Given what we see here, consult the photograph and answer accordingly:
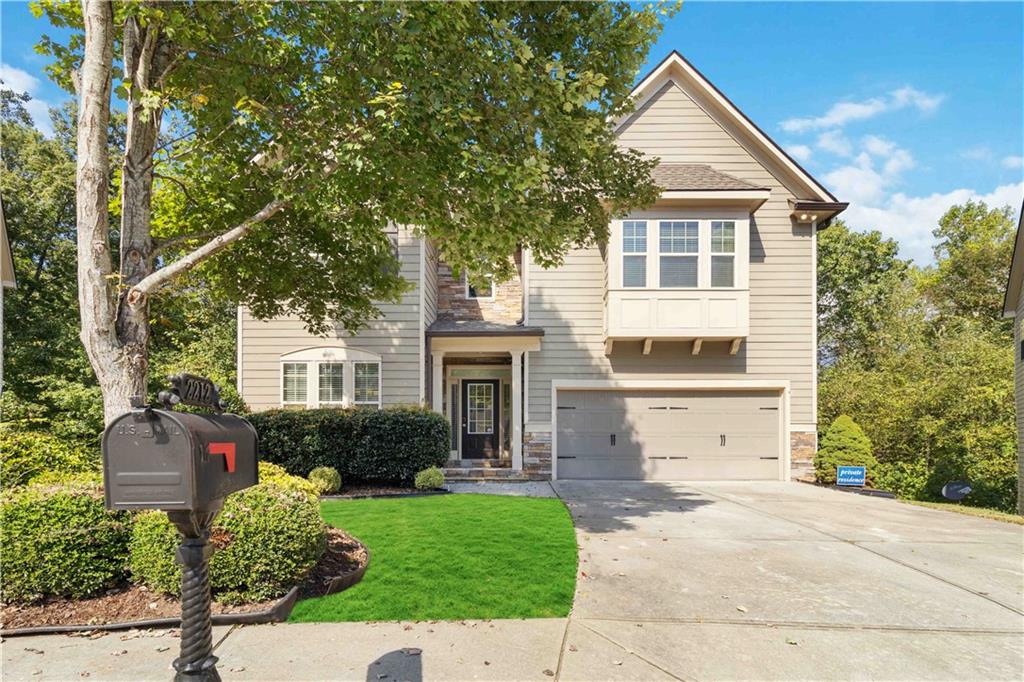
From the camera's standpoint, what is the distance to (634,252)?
1209cm

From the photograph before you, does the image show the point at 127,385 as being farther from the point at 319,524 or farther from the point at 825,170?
the point at 825,170

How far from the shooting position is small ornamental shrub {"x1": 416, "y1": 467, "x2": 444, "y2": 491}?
10.2 metres

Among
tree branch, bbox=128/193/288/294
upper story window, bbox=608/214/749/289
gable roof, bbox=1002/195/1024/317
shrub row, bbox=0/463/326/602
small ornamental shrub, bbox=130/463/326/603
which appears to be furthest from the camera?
upper story window, bbox=608/214/749/289

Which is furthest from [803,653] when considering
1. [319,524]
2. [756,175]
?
[756,175]

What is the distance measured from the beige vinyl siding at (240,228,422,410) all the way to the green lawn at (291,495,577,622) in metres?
4.20

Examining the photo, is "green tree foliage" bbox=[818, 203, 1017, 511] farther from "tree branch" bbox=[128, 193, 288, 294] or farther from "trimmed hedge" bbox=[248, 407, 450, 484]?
"tree branch" bbox=[128, 193, 288, 294]

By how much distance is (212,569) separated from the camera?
13.9ft

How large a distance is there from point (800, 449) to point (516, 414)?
678 cm

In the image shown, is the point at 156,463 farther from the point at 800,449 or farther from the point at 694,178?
the point at 800,449

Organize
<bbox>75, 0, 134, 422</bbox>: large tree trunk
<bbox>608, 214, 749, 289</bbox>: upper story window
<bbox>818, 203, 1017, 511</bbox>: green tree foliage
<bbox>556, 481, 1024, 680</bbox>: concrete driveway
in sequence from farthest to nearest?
<bbox>608, 214, 749, 289</bbox>: upper story window
<bbox>818, 203, 1017, 511</bbox>: green tree foliage
<bbox>75, 0, 134, 422</bbox>: large tree trunk
<bbox>556, 481, 1024, 680</bbox>: concrete driveway

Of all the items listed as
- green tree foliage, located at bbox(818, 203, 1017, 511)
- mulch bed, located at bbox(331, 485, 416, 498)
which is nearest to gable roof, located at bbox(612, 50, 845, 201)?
green tree foliage, located at bbox(818, 203, 1017, 511)

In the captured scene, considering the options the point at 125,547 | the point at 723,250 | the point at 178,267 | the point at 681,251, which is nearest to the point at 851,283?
the point at 723,250

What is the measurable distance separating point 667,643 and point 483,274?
482 cm

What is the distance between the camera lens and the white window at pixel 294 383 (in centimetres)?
1212
